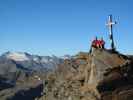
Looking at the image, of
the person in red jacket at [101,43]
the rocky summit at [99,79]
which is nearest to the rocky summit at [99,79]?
the rocky summit at [99,79]

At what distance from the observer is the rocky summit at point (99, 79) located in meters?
44.4

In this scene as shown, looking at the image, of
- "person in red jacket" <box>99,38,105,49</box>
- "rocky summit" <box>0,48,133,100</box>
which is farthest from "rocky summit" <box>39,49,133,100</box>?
"person in red jacket" <box>99,38,105,49</box>

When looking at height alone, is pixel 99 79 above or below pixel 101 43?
below

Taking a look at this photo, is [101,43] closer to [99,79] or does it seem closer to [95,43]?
[95,43]

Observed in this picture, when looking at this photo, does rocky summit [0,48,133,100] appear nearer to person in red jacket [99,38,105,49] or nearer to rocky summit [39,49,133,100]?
rocky summit [39,49,133,100]

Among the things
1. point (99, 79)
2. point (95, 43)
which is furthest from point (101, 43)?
point (99, 79)

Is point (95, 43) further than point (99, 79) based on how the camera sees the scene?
Yes

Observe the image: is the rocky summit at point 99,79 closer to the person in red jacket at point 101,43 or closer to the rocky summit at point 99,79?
the rocky summit at point 99,79

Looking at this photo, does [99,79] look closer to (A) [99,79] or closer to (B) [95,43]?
(A) [99,79]

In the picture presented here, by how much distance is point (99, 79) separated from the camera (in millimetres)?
45719

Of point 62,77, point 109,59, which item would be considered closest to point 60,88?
point 62,77

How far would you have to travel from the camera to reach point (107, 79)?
4509 centimetres

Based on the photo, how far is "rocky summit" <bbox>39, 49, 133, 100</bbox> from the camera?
44375mm

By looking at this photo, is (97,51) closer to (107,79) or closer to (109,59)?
(109,59)
